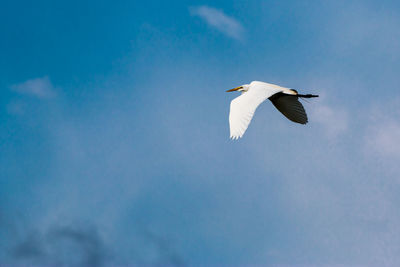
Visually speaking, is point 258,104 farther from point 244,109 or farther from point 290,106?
point 290,106

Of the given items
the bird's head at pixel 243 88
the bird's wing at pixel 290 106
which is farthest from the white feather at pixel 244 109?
the bird's head at pixel 243 88

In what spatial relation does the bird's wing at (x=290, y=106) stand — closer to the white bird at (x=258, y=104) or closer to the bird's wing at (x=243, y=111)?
the white bird at (x=258, y=104)

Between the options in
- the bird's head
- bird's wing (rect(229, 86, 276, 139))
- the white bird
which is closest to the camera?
bird's wing (rect(229, 86, 276, 139))

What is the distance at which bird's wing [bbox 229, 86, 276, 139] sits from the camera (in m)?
10.6

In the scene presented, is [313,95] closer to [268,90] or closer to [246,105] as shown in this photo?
[268,90]

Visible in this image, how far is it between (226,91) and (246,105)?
448 cm

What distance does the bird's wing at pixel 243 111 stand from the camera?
10.6 meters

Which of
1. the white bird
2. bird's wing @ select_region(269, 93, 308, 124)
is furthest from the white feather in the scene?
bird's wing @ select_region(269, 93, 308, 124)

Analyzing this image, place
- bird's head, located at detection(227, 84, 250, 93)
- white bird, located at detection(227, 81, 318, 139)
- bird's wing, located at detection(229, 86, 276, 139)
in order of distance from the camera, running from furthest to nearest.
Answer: bird's head, located at detection(227, 84, 250, 93), white bird, located at detection(227, 81, 318, 139), bird's wing, located at detection(229, 86, 276, 139)

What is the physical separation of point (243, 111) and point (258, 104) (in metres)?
0.49

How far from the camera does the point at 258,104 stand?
1130 cm

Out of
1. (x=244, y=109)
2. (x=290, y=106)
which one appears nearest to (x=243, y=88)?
(x=290, y=106)

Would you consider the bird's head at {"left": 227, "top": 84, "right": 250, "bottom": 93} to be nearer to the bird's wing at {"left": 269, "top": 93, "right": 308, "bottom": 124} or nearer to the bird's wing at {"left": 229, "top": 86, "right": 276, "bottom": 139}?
the bird's wing at {"left": 269, "top": 93, "right": 308, "bottom": 124}

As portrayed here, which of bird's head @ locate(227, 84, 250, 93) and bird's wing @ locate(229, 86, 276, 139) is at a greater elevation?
bird's head @ locate(227, 84, 250, 93)
